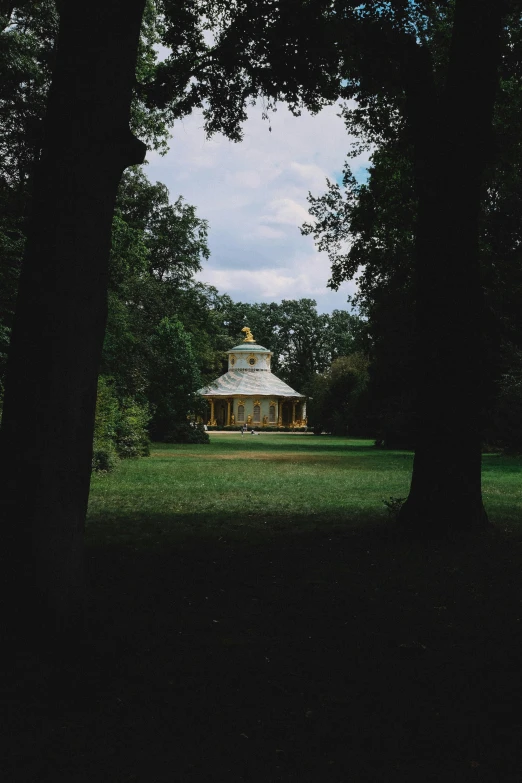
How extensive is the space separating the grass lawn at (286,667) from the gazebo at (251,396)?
59.6m

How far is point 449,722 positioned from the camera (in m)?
3.26

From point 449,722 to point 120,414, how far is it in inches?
779

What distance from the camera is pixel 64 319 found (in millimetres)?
4035

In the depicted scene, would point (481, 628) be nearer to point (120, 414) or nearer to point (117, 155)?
point (117, 155)

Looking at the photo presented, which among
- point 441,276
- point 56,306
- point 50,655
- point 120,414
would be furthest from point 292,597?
point 120,414

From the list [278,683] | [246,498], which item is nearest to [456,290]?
[278,683]

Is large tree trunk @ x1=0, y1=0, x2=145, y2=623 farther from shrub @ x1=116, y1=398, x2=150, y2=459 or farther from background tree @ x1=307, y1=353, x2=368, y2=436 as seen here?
background tree @ x1=307, y1=353, x2=368, y2=436

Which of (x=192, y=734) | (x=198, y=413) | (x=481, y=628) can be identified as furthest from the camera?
(x=198, y=413)

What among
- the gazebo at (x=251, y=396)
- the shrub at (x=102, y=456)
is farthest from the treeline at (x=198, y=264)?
the gazebo at (x=251, y=396)

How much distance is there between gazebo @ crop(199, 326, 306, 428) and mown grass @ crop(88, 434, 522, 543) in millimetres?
46445

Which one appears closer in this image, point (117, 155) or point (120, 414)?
point (117, 155)

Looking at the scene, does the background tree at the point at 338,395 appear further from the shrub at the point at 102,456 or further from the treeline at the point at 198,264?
the shrub at the point at 102,456

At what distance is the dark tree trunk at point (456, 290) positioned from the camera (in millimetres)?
8352

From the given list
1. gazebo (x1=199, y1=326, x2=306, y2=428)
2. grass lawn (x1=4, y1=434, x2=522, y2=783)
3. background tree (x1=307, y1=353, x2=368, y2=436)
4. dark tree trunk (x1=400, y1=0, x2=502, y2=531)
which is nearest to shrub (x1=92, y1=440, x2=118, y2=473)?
grass lawn (x1=4, y1=434, x2=522, y2=783)
